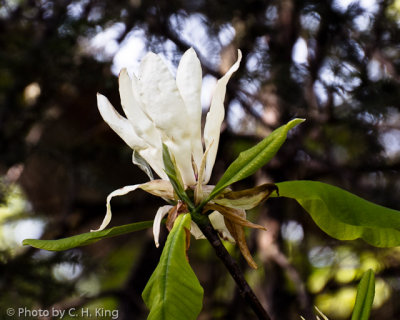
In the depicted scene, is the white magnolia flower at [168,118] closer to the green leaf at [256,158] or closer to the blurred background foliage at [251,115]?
the green leaf at [256,158]

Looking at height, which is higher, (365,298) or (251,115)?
(365,298)

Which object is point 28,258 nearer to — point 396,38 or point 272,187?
point 272,187

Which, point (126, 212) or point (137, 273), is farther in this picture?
point (126, 212)

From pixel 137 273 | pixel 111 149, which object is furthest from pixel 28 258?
pixel 111 149

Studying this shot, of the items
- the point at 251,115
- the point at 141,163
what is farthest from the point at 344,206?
the point at 251,115

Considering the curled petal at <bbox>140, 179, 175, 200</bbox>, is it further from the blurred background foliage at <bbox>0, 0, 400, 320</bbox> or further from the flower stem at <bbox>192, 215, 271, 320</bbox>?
the blurred background foliage at <bbox>0, 0, 400, 320</bbox>

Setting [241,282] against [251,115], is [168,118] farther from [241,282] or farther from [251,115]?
[251,115]
